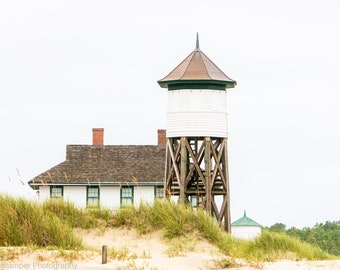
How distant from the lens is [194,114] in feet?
165

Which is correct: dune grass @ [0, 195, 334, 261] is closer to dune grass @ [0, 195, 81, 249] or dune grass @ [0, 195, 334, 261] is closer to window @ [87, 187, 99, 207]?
dune grass @ [0, 195, 81, 249]

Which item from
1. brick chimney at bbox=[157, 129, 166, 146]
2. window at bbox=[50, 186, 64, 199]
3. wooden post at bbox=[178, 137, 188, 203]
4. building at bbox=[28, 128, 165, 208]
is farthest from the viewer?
brick chimney at bbox=[157, 129, 166, 146]

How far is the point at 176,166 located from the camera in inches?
1984

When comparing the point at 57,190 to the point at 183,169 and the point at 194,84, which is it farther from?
the point at 194,84

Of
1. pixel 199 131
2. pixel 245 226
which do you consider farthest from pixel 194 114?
pixel 245 226

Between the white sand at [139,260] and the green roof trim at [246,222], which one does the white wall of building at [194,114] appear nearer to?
the green roof trim at [246,222]

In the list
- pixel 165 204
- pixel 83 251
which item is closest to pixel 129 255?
pixel 83 251

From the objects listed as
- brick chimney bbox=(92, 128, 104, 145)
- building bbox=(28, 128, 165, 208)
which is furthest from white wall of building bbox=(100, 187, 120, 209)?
brick chimney bbox=(92, 128, 104, 145)

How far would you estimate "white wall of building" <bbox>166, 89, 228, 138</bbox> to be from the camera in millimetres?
50250

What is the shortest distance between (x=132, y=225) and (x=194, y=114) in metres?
20.3

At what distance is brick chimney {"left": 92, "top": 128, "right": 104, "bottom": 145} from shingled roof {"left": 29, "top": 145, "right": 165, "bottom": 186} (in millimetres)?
532

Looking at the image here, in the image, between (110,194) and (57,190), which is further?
(110,194)

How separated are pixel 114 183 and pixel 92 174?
139cm

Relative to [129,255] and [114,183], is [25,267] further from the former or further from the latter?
[114,183]
